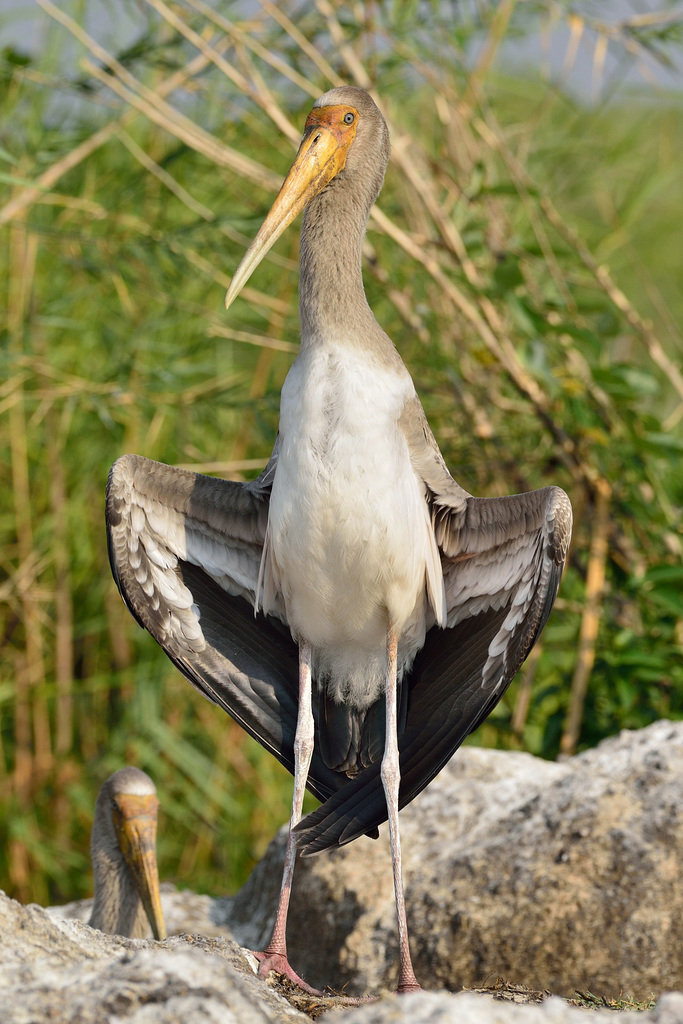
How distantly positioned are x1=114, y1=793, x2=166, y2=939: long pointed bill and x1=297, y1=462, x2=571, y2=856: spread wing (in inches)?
48.8

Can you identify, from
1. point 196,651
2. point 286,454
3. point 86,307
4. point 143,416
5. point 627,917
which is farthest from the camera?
point 86,307

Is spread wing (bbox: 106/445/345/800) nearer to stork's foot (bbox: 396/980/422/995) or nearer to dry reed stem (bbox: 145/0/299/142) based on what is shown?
stork's foot (bbox: 396/980/422/995)

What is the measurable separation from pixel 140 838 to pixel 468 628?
1876 mm

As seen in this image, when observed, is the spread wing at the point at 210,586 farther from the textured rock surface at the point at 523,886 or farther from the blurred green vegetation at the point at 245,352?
the blurred green vegetation at the point at 245,352

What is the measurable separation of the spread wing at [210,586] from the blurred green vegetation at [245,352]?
1.23 m

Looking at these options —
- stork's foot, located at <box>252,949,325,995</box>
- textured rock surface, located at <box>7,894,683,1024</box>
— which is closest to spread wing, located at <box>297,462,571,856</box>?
stork's foot, located at <box>252,949,325,995</box>

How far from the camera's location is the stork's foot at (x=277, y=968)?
333 centimetres

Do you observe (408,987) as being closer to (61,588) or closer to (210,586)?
(210,586)

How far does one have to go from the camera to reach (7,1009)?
2158 mm

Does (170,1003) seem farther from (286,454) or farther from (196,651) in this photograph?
(196,651)

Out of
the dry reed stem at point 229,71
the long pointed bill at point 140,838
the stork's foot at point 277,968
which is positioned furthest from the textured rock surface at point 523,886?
the dry reed stem at point 229,71

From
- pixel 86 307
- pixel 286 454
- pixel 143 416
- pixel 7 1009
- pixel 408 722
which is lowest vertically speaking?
pixel 7 1009

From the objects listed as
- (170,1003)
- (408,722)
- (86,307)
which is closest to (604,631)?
(408,722)

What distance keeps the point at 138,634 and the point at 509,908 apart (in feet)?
10.9
